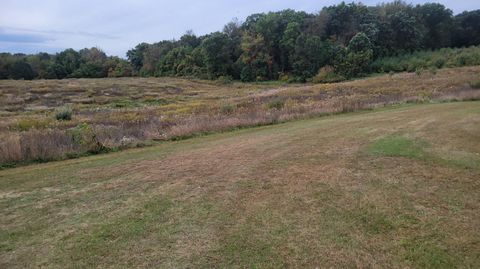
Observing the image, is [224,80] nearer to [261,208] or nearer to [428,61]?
[428,61]

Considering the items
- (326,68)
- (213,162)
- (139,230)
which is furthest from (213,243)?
(326,68)

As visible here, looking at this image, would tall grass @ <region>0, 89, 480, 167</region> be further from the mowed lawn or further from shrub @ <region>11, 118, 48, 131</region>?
shrub @ <region>11, 118, 48, 131</region>

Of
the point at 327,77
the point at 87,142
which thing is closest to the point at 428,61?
the point at 327,77

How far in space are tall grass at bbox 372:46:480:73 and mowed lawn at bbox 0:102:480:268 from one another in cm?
5860

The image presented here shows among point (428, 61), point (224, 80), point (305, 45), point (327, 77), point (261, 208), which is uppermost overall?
point (305, 45)

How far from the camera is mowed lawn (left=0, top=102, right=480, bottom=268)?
506cm

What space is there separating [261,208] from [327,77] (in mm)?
66821

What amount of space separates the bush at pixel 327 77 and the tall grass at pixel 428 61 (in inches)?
348

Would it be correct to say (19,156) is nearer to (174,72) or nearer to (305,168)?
(305,168)

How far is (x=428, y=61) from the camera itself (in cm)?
6938

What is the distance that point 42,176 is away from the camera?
31.5 feet

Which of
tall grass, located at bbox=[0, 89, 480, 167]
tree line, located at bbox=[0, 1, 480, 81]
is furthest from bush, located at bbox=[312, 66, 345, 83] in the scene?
tall grass, located at bbox=[0, 89, 480, 167]

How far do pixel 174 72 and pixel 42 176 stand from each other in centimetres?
9025

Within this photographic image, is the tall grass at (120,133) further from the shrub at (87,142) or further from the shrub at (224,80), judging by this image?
the shrub at (224,80)
